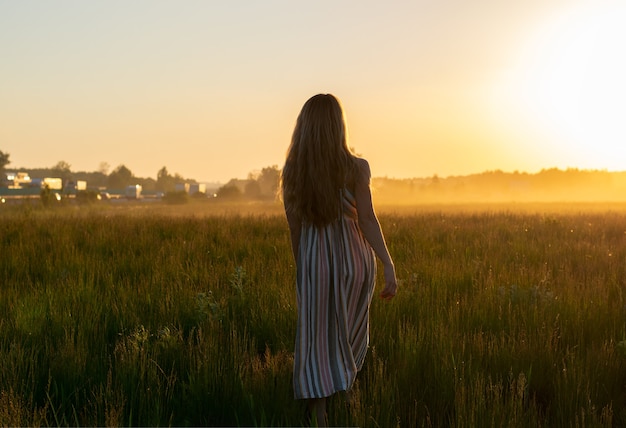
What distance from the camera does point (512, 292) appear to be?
5680 mm

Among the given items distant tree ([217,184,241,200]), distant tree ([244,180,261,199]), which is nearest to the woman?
distant tree ([217,184,241,200])

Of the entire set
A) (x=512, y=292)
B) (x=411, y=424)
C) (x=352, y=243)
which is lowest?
(x=411, y=424)

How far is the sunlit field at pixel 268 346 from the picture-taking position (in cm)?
322

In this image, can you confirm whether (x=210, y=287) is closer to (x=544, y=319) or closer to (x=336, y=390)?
(x=336, y=390)

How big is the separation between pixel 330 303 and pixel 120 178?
16861 centimetres

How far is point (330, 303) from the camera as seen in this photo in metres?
3.36

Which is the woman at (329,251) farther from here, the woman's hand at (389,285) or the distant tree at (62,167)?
the distant tree at (62,167)

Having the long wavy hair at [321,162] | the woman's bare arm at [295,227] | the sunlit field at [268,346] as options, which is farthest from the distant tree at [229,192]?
the long wavy hair at [321,162]

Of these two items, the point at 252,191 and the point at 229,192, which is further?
the point at 252,191

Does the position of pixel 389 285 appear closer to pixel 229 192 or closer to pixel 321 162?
pixel 321 162

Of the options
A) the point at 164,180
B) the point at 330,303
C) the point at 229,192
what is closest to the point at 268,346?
the point at 330,303

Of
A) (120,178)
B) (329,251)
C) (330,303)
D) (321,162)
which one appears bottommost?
(330,303)

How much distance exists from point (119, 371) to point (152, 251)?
5.24 m

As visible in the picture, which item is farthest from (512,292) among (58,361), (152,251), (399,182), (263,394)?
(399,182)
